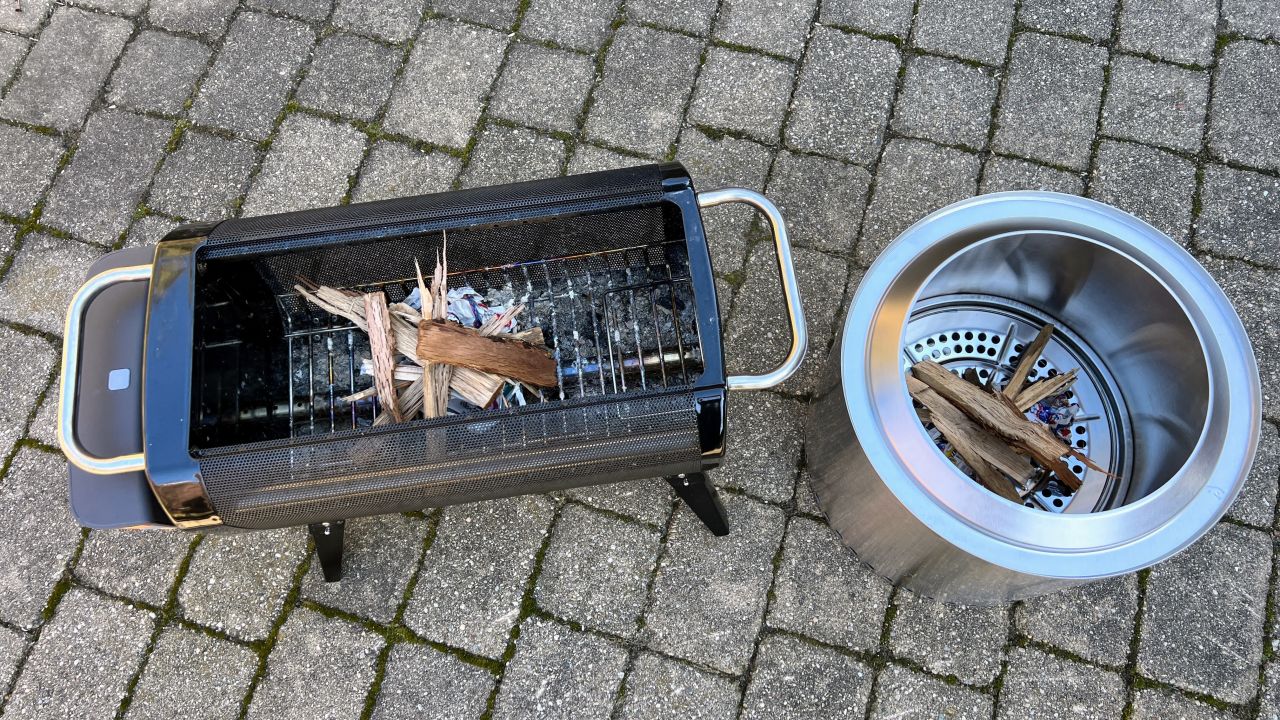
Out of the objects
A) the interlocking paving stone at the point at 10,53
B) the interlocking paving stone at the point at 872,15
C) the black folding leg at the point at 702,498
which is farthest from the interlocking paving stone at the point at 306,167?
the interlocking paving stone at the point at 872,15

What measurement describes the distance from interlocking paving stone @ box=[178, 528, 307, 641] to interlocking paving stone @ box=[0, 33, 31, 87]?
197 cm

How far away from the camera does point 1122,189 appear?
9.32 ft

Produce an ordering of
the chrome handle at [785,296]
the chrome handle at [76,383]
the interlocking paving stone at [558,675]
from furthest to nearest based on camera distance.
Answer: the interlocking paving stone at [558,675] < the chrome handle at [785,296] < the chrome handle at [76,383]

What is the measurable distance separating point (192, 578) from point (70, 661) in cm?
41

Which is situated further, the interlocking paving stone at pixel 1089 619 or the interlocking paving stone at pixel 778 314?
the interlocking paving stone at pixel 778 314

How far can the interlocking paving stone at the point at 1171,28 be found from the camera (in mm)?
2975

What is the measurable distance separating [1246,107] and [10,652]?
4431mm

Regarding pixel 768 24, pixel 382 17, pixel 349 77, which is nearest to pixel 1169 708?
pixel 768 24

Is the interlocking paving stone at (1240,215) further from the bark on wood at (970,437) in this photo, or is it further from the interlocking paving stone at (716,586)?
the interlocking paving stone at (716,586)

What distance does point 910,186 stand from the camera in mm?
2861

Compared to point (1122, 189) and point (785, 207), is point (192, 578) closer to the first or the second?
point (785, 207)

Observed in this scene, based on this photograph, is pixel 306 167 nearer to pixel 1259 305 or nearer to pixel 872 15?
pixel 872 15

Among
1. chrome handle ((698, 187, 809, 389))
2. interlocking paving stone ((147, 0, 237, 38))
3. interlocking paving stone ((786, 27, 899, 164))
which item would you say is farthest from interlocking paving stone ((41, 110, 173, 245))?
interlocking paving stone ((786, 27, 899, 164))

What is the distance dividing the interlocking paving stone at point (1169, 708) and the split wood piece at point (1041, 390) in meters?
0.92
